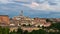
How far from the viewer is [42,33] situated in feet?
81.1

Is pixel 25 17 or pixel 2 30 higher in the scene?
pixel 2 30

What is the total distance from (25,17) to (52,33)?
1180 inches

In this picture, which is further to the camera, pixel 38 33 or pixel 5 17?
pixel 5 17

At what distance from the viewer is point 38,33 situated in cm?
2473

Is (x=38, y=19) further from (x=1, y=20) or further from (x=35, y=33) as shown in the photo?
(x=35, y=33)

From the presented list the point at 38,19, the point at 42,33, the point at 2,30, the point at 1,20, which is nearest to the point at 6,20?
the point at 1,20

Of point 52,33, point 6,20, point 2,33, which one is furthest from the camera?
point 6,20

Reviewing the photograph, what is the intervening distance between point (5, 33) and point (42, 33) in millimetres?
5275

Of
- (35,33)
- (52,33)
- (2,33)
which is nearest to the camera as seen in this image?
(2,33)

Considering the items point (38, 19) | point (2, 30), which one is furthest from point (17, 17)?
point (2, 30)

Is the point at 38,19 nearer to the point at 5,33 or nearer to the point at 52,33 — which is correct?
the point at 52,33

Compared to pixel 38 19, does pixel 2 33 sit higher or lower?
higher

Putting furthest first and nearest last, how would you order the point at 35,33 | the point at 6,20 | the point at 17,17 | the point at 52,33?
the point at 17,17 → the point at 6,20 → the point at 52,33 → the point at 35,33

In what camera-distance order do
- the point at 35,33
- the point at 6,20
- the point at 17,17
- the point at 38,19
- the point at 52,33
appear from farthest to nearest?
the point at 17,17, the point at 38,19, the point at 6,20, the point at 52,33, the point at 35,33
